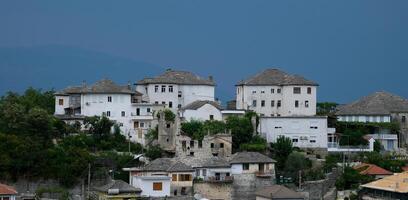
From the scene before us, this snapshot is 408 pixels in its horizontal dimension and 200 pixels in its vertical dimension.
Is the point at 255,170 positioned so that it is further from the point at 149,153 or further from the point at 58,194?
the point at 58,194

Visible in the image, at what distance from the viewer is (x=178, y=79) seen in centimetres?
8269

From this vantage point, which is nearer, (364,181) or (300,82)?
(364,181)

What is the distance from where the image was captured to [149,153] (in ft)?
244

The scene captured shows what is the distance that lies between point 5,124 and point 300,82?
2289 cm

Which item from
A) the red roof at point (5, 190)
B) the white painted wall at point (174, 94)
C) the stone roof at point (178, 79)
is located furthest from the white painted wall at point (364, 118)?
the red roof at point (5, 190)

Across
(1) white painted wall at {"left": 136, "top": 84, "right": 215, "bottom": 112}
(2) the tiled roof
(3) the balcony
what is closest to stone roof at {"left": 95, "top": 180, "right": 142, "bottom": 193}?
(3) the balcony

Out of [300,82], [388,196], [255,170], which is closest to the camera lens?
[388,196]

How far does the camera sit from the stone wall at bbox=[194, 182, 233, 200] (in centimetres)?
7131

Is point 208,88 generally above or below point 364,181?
above

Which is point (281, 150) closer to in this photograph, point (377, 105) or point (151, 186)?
point (151, 186)

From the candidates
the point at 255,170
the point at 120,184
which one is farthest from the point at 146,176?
the point at 255,170

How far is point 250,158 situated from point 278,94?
11302 mm

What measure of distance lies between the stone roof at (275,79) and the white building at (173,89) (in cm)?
362

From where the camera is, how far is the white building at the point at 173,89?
81.8 meters
